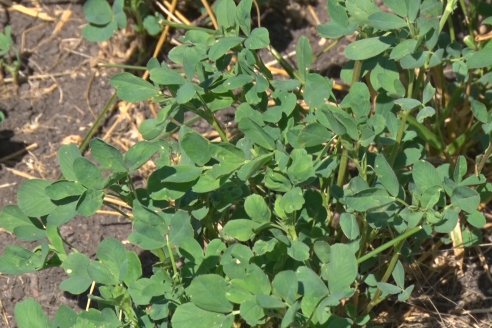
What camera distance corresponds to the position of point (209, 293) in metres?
1.70

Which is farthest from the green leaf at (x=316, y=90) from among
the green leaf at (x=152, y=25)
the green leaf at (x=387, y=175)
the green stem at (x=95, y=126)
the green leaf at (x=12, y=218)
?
the green leaf at (x=152, y=25)

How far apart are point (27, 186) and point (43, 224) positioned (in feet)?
0.42

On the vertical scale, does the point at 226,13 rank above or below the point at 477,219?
above

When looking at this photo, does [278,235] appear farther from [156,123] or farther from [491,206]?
[491,206]

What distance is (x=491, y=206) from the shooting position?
243cm

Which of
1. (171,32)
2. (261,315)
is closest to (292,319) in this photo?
(261,315)

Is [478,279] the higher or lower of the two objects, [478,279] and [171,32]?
the lower

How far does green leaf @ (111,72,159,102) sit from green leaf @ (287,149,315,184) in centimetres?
35

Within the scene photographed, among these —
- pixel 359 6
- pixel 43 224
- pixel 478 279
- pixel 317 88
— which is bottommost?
pixel 478 279

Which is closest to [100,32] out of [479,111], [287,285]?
[479,111]

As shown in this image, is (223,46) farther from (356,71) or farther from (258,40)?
(356,71)

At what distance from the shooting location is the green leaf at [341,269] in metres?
1.66

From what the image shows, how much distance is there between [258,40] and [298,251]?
44 cm

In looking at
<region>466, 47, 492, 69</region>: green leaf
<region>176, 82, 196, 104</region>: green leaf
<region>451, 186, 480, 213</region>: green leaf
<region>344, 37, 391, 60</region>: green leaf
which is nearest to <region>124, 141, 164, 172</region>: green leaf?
<region>176, 82, 196, 104</region>: green leaf
